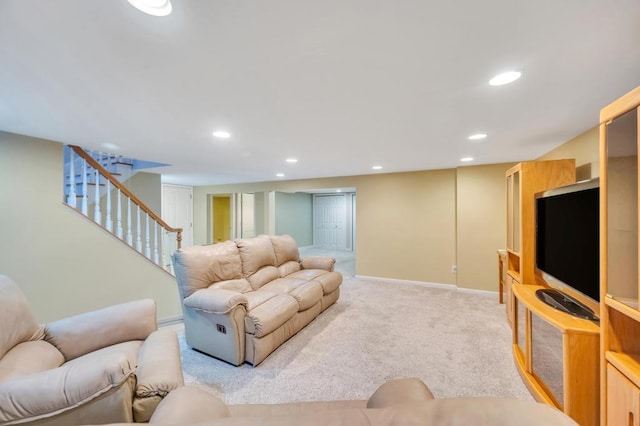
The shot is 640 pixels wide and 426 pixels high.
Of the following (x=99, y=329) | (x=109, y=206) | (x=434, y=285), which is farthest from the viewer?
(x=434, y=285)

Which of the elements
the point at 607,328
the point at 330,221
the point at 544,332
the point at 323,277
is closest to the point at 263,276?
the point at 323,277

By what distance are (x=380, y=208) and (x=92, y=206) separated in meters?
4.56

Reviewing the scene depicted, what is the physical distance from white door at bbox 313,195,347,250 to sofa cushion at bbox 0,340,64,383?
7.54m

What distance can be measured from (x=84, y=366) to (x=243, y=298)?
123 centimetres

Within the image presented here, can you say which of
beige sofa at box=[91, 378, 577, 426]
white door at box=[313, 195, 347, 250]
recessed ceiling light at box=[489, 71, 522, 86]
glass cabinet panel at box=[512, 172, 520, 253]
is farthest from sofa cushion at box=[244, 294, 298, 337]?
white door at box=[313, 195, 347, 250]

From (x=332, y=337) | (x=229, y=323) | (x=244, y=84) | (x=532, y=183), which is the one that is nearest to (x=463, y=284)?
(x=532, y=183)

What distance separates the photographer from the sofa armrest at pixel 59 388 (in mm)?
874

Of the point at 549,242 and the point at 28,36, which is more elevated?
the point at 28,36

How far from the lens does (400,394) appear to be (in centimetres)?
96

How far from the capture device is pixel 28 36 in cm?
107

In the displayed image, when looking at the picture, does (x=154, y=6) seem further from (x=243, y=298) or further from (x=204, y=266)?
(x=204, y=266)

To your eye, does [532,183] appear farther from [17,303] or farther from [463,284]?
[17,303]

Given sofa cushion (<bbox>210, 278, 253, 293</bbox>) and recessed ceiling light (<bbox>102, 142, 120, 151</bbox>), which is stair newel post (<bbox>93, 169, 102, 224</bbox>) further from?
sofa cushion (<bbox>210, 278, 253, 293</bbox>)

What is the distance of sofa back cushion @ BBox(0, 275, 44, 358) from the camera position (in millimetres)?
1275
